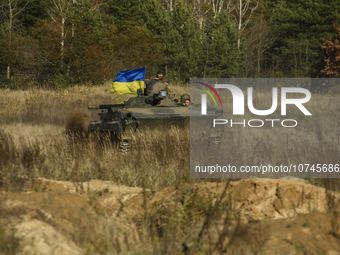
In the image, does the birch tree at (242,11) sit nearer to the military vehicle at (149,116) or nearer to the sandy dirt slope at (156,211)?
the military vehicle at (149,116)

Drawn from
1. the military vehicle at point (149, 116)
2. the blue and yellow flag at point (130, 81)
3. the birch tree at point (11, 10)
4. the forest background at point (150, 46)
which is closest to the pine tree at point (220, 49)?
the forest background at point (150, 46)

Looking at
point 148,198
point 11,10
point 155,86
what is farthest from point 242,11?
point 148,198

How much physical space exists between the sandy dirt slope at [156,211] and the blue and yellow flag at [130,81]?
662 centimetres

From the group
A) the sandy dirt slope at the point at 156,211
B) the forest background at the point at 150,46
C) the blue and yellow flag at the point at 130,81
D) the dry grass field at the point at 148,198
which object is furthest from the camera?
the forest background at the point at 150,46

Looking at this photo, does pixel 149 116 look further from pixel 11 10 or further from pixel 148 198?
pixel 11 10

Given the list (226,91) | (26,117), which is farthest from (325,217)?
(226,91)

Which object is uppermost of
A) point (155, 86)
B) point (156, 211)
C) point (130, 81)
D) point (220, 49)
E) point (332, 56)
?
point (220, 49)

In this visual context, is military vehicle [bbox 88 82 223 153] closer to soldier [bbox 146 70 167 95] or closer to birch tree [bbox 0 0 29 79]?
soldier [bbox 146 70 167 95]

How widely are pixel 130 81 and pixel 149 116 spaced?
3359mm

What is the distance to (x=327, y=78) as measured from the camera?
28.1 metres

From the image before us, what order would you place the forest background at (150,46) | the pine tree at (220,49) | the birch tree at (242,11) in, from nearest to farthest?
1. the forest background at (150,46)
2. the pine tree at (220,49)
3. the birch tree at (242,11)

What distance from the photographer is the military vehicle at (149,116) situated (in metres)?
9.27

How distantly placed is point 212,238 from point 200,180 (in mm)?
2293

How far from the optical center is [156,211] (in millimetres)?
5035
